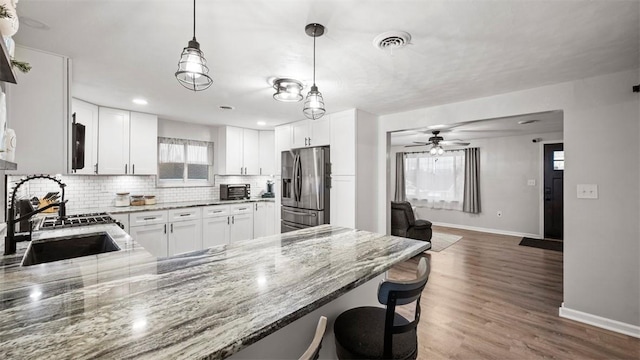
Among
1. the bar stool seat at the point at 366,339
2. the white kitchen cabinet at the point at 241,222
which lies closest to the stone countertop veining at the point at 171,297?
the bar stool seat at the point at 366,339

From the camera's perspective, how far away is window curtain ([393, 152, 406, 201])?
8.20 meters

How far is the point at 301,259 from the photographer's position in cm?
140

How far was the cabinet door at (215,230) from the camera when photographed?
4.27m

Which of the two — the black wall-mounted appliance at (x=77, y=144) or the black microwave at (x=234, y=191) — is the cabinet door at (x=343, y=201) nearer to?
the black microwave at (x=234, y=191)

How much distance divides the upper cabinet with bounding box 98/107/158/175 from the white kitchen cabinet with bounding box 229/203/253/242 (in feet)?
4.62

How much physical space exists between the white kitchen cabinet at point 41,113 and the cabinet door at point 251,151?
124 inches

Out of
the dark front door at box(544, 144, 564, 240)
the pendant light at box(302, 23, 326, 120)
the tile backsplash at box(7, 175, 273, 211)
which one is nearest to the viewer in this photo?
the pendant light at box(302, 23, 326, 120)

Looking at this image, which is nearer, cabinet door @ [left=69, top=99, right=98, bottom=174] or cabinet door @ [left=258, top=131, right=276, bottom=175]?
cabinet door @ [left=69, top=99, right=98, bottom=174]

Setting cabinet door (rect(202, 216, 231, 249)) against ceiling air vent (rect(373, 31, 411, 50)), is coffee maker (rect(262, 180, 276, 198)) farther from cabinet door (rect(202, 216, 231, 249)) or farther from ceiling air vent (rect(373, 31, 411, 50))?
ceiling air vent (rect(373, 31, 411, 50))

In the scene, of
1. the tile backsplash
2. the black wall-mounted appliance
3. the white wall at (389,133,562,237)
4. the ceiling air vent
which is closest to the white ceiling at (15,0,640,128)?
the ceiling air vent

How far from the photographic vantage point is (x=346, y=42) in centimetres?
186

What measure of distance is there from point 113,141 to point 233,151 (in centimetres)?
180

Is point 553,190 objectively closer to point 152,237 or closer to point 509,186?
point 509,186

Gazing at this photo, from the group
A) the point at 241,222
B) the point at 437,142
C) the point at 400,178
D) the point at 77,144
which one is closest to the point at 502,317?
the point at 437,142
